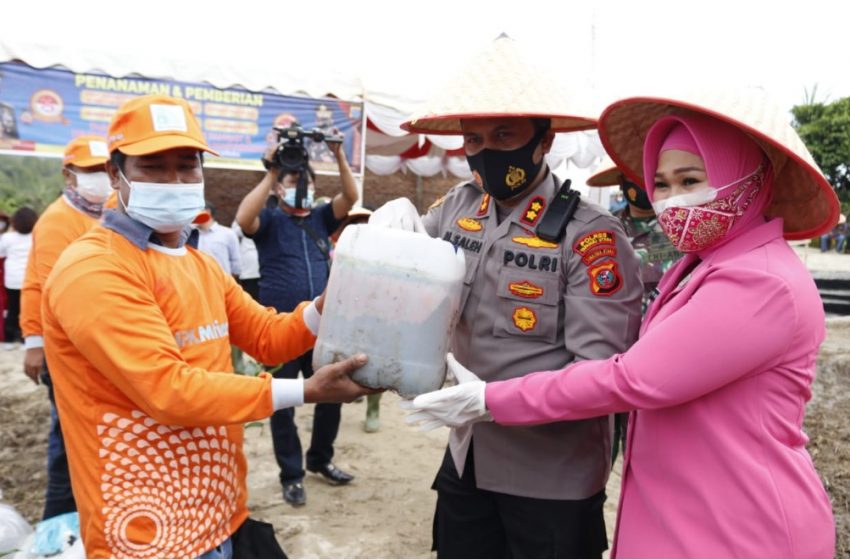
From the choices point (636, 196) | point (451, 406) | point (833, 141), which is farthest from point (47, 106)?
point (833, 141)

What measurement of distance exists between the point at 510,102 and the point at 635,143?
38 centimetres

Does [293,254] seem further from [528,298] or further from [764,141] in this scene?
[764,141]

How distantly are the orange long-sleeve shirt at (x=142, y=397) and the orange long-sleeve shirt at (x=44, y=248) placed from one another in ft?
5.93

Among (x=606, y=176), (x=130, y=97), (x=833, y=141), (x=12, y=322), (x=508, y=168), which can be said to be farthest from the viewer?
(x=833, y=141)

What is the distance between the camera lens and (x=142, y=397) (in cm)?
147

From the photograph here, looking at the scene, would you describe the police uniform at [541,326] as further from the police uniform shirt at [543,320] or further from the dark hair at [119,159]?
the dark hair at [119,159]

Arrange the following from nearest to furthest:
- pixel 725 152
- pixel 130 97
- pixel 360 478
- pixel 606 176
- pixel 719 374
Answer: pixel 719 374, pixel 725 152, pixel 360 478, pixel 606 176, pixel 130 97

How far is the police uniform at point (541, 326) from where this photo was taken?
1696 millimetres

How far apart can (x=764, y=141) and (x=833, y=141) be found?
63.2 ft

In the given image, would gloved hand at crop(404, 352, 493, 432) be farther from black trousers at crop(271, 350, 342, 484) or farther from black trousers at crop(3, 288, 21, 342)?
black trousers at crop(3, 288, 21, 342)

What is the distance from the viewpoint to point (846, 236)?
16766 millimetres

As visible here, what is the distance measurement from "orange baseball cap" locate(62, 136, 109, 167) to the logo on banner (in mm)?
2987

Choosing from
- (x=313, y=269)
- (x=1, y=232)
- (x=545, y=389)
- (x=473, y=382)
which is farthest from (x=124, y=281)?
(x=1, y=232)

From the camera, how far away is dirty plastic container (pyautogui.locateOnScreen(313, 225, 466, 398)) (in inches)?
58.9
